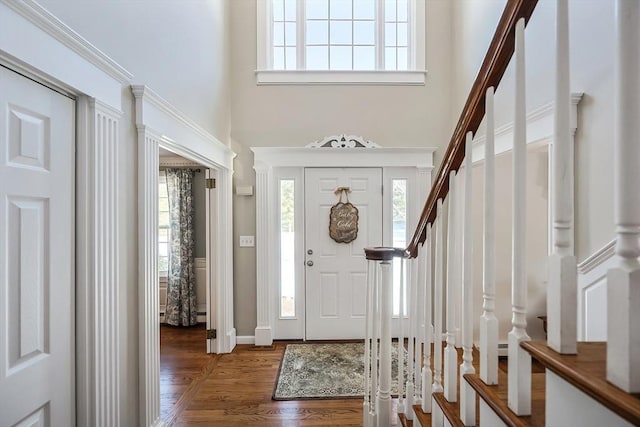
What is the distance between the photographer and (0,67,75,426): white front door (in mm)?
1150

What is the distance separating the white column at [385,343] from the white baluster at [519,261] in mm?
929

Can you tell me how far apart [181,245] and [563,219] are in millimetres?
4623

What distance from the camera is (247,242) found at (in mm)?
3836

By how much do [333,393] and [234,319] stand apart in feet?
5.08

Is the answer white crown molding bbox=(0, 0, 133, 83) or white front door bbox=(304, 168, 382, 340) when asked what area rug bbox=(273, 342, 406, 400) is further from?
white crown molding bbox=(0, 0, 133, 83)

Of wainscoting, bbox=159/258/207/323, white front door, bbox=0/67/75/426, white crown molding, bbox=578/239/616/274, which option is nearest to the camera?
white front door, bbox=0/67/75/426

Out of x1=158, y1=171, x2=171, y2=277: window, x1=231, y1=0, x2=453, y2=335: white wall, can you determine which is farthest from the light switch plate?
x1=158, y1=171, x2=171, y2=277: window

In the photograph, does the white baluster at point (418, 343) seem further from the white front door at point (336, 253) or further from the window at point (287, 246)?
the window at point (287, 246)

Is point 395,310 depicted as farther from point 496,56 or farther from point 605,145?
point 496,56

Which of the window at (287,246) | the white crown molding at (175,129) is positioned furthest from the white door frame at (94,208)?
the window at (287,246)

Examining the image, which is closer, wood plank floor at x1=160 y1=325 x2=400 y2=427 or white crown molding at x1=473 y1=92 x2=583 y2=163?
white crown molding at x1=473 y1=92 x2=583 y2=163

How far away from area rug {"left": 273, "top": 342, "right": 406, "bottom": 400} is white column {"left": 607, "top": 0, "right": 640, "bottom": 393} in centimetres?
241

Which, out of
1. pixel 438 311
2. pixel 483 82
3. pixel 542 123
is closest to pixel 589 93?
pixel 542 123

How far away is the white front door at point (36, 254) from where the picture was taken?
1.15 metres
